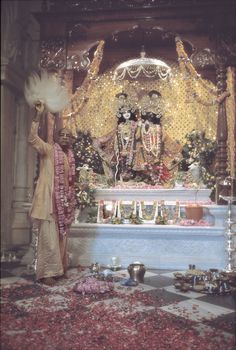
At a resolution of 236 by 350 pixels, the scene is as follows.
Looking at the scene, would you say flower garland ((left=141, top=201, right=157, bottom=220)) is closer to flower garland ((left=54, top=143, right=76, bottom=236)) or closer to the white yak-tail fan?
flower garland ((left=54, top=143, right=76, bottom=236))

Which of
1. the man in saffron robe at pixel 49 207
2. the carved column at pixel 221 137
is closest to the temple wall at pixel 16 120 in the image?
the man in saffron robe at pixel 49 207

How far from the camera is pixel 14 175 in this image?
28.9 feet

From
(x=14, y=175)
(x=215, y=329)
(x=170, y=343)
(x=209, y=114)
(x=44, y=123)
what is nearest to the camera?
(x=170, y=343)

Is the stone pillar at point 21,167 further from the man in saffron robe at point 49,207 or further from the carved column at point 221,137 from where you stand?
the carved column at point 221,137

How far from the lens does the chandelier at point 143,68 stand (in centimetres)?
712

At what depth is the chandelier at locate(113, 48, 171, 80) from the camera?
7.12 meters

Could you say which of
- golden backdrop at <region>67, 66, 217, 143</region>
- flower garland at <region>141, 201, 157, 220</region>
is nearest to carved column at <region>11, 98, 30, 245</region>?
golden backdrop at <region>67, 66, 217, 143</region>

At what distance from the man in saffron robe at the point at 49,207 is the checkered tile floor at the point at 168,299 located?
9.7 inches

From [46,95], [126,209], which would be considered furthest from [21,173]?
[46,95]

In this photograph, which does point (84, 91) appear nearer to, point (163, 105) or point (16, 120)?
point (163, 105)

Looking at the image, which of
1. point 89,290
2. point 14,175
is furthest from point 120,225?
point 14,175

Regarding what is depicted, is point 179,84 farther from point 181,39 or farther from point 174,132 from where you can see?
point 181,39

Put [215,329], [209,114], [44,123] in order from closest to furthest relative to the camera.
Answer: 1. [215,329]
2. [44,123]
3. [209,114]

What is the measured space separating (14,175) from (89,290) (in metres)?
A: 4.89
